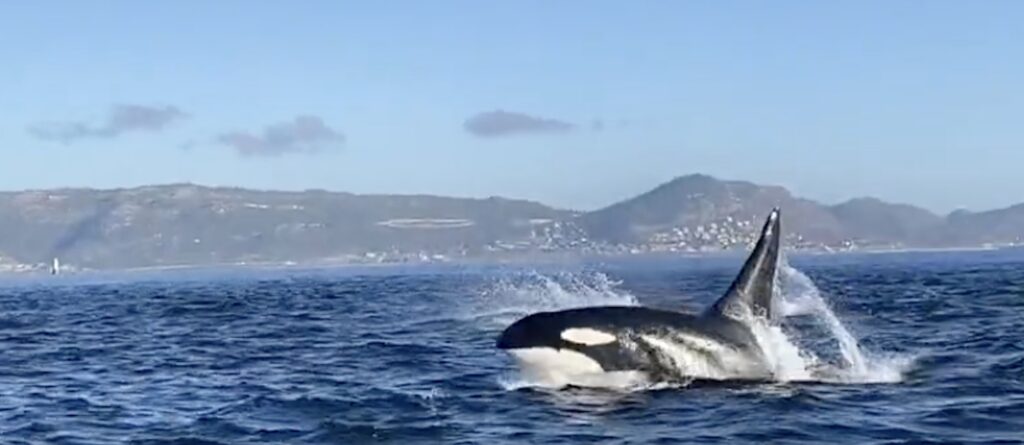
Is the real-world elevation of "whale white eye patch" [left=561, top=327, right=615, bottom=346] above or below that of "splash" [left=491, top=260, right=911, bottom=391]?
above

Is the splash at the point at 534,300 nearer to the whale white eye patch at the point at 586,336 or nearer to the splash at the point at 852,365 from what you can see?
the splash at the point at 852,365

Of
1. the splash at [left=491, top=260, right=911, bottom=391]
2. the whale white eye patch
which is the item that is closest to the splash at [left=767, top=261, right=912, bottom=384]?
the splash at [left=491, top=260, right=911, bottom=391]

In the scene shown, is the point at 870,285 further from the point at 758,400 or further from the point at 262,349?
the point at 758,400

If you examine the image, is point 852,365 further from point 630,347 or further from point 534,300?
point 534,300

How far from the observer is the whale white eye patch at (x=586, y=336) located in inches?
837

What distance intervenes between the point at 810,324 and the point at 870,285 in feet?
109

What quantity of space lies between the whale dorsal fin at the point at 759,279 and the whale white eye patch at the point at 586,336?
2463 millimetres

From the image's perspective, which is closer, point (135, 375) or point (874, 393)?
point (874, 393)

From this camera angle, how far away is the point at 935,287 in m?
60.1

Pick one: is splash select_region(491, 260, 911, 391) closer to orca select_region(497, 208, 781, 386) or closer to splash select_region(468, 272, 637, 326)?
orca select_region(497, 208, 781, 386)

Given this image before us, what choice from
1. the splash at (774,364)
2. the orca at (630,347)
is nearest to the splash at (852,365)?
the splash at (774,364)

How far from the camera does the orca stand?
70.3 feet

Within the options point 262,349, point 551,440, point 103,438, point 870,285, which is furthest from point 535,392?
point 870,285

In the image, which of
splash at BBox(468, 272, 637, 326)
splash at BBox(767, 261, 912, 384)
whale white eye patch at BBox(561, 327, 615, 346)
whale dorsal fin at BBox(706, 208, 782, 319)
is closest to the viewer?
whale white eye patch at BBox(561, 327, 615, 346)
